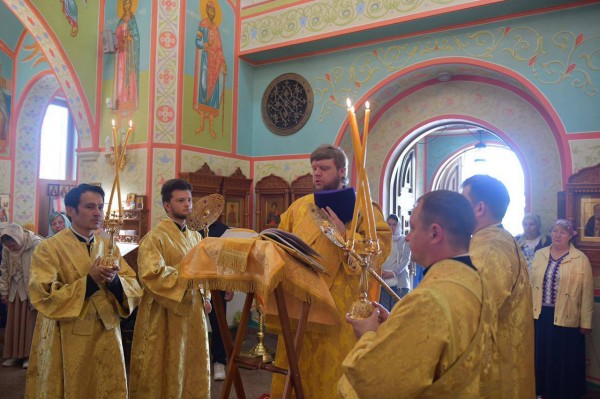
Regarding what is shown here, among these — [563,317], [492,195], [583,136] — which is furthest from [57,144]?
[492,195]

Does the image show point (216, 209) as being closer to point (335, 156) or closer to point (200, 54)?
point (335, 156)

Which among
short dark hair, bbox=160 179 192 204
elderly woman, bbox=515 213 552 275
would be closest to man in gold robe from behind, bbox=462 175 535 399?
short dark hair, bbox=160 179 192 204

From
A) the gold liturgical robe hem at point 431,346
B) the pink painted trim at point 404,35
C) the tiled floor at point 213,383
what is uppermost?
the pink painted trim at point 404,35

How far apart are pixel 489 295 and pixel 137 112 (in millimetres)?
7017

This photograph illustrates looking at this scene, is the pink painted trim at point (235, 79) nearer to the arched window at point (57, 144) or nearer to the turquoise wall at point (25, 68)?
the turquoise wall at point (25, 68)

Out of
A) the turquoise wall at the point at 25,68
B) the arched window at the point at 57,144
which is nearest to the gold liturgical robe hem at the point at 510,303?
the turquoise wall at the point at 25,68

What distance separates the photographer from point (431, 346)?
1453 mm

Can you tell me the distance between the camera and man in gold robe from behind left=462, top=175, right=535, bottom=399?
2131 millimetres

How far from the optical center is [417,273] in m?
10.4

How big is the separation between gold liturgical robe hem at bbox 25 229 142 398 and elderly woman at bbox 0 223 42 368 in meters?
3.01

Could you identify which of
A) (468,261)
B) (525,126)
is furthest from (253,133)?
(468,261)

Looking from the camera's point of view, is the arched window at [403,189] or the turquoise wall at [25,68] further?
the turquoise wall at [25,68]

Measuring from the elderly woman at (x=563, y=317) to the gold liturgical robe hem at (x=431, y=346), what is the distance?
4134 mm

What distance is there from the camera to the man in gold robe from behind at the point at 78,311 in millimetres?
2965
